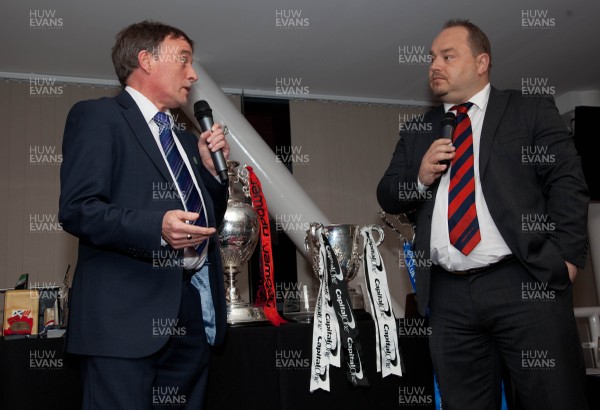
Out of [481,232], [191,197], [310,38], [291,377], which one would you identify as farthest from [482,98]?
[310,38]

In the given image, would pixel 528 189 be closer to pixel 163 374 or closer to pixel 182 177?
pixel 182 177

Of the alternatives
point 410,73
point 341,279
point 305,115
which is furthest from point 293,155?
point 341,279

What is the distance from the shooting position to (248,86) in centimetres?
489

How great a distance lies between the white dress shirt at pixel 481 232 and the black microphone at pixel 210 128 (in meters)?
0.67

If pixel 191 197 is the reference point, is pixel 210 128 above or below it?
above

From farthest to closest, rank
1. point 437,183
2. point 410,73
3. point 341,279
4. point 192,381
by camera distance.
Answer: point 410,73 < point 341,279 < point 437,183 < point 192,381

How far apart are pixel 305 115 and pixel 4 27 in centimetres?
239

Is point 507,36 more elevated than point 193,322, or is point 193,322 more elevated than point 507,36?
point 507,36

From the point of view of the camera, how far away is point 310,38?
412 centimetres

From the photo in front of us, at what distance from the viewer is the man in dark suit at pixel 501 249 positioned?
1600mm

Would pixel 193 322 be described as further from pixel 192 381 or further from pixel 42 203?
pixel 42 203

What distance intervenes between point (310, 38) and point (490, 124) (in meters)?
2.53

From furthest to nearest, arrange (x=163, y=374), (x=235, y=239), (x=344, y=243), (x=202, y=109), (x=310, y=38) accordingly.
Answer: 1. (x=310, y=38)
2. (x=344, y=243)
3. (x=235, y=239)
4. (x=202, y=109)
5. (x=163, y=374)

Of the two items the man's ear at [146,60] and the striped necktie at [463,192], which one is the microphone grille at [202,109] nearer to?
the man's ear at [146,60]
